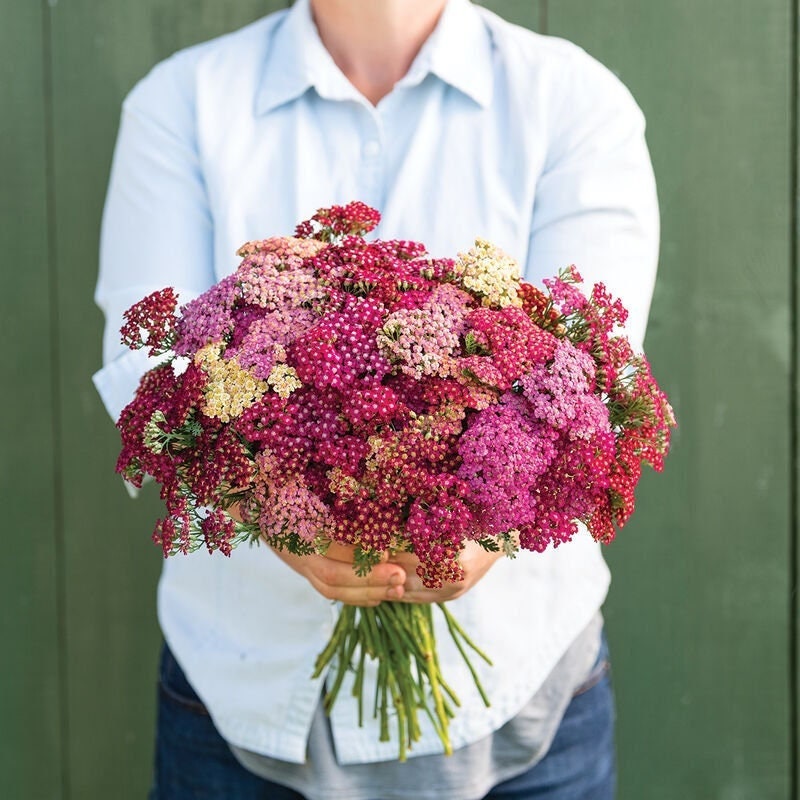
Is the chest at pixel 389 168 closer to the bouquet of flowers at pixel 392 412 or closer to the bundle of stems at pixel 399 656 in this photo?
the bouquet of flowers at pixel 392 412

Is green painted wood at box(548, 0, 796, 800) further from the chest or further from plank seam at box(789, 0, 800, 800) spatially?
the chest

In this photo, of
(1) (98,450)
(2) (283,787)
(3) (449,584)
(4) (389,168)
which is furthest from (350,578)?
(1) (98,450)

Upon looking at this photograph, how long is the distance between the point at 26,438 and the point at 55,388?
0.29ft

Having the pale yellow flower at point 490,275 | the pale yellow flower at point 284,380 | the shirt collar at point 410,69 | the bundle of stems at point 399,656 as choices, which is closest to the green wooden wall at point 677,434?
the shirt collar at point 410,69

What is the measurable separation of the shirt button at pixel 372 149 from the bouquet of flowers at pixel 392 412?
32cm

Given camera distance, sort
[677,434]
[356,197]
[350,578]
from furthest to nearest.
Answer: [677,434]
[356,197]
[350,578]

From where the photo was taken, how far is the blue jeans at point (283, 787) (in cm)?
118

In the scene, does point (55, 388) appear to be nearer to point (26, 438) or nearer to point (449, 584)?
point (26, 438)

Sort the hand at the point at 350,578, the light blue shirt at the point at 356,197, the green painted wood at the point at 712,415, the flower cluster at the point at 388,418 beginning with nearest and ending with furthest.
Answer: the flower cluster at the point at 388,418 < the hand at the point at 350,578 < the light blue shirt at the point at 356,197 < the green painted wood at the point at 712,415

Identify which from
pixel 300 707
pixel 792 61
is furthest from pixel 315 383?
pixel 792 61

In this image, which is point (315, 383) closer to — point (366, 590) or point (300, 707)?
point (366, 590)

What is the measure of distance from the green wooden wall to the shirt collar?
0.32 meters

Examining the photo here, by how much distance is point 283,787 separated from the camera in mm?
1185

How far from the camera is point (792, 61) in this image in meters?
1.48
